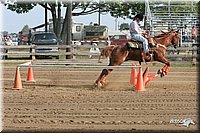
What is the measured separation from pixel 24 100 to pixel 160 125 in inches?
159

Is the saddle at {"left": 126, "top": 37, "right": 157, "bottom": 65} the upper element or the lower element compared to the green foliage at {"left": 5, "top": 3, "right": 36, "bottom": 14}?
lower

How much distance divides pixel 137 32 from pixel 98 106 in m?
4.83

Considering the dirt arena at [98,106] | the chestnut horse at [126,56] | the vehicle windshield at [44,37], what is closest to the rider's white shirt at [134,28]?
the chestnut horse at [126,56]

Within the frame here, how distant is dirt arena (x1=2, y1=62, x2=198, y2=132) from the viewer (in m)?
8.58

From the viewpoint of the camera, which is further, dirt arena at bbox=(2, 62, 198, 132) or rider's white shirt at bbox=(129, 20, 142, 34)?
rider's white shirt at bbox=(129, 20, 142, 34)

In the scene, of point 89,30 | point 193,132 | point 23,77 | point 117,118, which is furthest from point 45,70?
point 89,30

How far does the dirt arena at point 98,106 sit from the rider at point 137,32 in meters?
1.31

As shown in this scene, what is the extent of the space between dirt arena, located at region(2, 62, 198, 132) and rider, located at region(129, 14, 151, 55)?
1.31m

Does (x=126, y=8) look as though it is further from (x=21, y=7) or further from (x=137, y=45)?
(x=137, y=45)

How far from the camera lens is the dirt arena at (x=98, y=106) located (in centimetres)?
858

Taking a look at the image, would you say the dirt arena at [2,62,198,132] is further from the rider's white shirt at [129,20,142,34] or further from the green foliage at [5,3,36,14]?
the green foliage at [5,3,36,14]

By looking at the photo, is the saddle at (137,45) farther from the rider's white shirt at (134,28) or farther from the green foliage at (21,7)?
the green foliage at (21,7)

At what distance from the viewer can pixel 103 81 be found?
47.8 ft

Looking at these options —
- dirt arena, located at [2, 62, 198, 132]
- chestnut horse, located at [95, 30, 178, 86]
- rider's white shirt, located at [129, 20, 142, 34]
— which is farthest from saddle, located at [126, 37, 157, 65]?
dirt arena, located at [2, 62, 198, 132]
